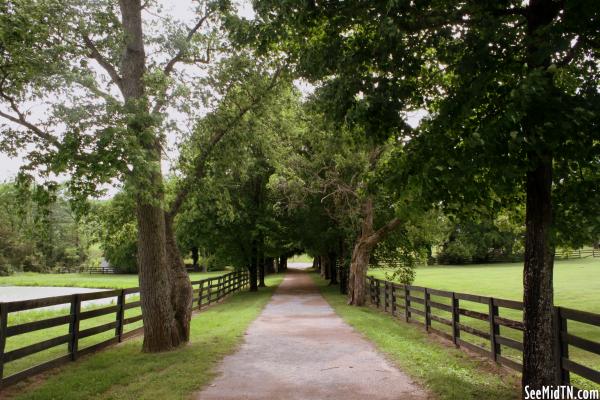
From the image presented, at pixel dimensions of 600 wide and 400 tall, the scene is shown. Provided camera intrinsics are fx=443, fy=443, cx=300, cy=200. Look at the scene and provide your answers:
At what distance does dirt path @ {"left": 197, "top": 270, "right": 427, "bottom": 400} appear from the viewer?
6.49 metres

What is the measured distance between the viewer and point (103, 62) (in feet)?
33.1

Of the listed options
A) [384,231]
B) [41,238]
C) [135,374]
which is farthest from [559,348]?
[384,231]

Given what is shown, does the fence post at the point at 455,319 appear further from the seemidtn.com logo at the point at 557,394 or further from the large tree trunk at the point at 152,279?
the large tree trunk at the point at 152,279

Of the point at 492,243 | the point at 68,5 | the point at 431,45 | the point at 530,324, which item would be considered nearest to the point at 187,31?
the point at 68,5

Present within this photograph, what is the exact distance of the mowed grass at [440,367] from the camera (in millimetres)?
6438

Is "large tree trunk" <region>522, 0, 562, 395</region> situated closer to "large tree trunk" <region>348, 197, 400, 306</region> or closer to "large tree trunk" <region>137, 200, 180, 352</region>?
"large tree trunk" <region>137, 200, 180, 352</region>

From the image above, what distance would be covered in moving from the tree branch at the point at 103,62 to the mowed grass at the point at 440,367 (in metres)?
8.41

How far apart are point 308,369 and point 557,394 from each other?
393 centimetres

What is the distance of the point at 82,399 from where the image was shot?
6.18m

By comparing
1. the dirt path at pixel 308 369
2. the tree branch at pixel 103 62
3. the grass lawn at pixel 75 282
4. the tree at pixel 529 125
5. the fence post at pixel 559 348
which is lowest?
the grass lawn at pixel 75 282

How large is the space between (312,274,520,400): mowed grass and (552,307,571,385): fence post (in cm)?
68

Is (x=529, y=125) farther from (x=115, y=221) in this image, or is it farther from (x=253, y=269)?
(x=253, y=269)

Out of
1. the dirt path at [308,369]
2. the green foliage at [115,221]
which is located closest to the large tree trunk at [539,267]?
the dirt path at [308,369]

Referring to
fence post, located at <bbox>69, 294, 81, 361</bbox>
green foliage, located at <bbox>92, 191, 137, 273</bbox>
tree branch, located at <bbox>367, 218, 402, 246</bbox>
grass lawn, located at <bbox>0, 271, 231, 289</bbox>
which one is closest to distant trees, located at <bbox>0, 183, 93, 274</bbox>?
green foliage, located at <bbox>92, 191, 137, 273</bbox>
